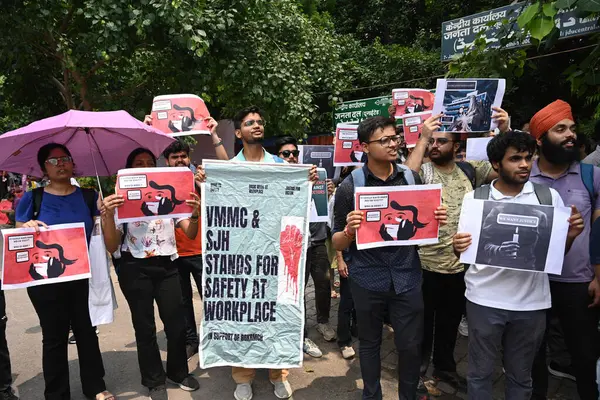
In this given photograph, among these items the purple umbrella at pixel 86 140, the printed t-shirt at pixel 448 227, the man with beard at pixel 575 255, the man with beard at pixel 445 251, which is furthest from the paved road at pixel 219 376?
the purple umbrella at pixel 86 140

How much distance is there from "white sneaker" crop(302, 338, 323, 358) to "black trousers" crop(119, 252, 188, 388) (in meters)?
1.25

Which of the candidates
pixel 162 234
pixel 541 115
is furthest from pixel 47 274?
pixel 541 115

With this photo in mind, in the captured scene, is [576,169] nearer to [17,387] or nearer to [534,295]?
[534,295]

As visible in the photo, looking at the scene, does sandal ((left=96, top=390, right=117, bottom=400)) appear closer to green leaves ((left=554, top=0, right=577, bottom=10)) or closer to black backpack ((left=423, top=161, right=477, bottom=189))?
black backpack ((left=423, top=161, right=477, bottom=189))

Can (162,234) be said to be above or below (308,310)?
above

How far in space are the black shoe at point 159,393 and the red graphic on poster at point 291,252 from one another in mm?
1294

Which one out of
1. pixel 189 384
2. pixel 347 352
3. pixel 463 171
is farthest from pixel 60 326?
pixel 463 171

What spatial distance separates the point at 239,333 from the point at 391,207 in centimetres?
149

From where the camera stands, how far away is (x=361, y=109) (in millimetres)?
10914

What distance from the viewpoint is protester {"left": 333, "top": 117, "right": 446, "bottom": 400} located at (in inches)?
117

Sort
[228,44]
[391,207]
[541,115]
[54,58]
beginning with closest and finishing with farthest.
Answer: [391,207]
[541,115]
[228,44]
[54,58]

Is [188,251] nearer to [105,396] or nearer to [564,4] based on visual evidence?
[105,396]

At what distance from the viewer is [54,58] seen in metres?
8.58

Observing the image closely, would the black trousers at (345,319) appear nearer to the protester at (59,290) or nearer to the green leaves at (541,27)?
the protester at (59,290)
